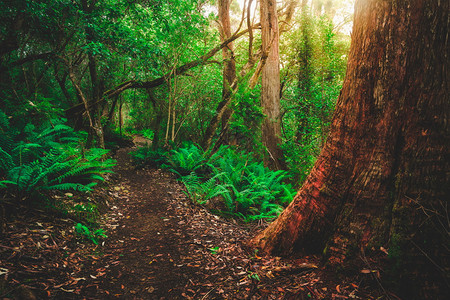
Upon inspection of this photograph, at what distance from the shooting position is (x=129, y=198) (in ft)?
15.9

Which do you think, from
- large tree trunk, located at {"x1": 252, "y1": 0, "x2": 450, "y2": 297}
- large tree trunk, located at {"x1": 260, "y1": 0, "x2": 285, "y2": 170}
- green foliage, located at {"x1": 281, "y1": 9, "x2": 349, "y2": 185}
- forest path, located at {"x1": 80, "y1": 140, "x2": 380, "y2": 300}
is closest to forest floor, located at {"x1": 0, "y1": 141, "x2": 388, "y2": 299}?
forest path, located at {"x1": 80, "y1": 140, "x2": 380, "y2": 300}

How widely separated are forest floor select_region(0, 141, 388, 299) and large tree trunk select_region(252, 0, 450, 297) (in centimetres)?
38

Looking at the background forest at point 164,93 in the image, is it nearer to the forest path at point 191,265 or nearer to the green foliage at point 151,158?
the green foliage at point 151,158

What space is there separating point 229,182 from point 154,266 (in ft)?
8.35

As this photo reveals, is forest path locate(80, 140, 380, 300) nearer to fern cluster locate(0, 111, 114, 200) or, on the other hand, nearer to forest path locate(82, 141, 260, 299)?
forest path locate(82, 141, 260, 299)

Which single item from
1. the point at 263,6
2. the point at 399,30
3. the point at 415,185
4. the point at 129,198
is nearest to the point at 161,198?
the point at 129,198

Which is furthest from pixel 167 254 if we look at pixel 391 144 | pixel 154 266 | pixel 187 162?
pixel 187 162

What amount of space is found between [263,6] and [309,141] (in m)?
4.64

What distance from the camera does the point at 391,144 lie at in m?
1.89

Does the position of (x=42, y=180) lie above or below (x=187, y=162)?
above

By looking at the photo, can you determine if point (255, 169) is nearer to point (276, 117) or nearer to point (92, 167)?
point (276, 117)

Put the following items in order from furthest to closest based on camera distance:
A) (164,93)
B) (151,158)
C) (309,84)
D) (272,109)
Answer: (309,84), (164,93), (272,109), (151,158)

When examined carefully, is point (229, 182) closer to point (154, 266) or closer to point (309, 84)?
point (154, 266)

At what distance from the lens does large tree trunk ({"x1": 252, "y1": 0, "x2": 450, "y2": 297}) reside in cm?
171
